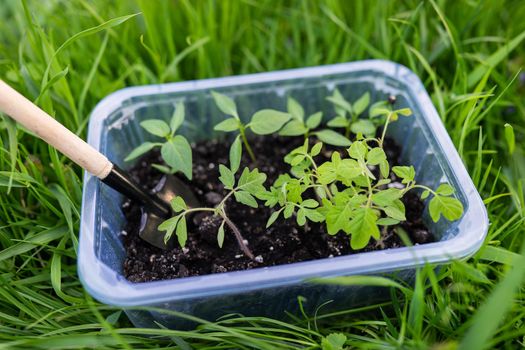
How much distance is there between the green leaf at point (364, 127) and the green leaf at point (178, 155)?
40 centimetres

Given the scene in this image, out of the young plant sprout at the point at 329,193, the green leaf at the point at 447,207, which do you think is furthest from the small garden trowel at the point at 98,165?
the green leaf at the point at 447,207

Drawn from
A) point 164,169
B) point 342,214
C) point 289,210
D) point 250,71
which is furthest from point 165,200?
point 250,71

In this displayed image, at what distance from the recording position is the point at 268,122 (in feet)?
3.98

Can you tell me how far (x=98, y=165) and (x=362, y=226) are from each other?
533mm

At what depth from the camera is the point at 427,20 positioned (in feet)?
5.27

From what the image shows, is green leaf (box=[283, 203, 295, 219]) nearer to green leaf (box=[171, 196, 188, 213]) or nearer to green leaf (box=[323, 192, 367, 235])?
green leaf (box=[323, 192, 367, 235])

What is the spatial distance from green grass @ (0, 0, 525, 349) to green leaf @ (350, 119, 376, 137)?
213 mm

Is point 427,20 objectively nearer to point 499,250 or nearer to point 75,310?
point 499,250

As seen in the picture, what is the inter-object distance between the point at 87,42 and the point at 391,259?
112 cm

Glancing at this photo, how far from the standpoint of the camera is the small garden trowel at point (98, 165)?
0.90m

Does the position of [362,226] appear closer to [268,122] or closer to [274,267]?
[274,267]

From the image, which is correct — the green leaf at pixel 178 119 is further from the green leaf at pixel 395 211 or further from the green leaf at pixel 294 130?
the green leaf at pixel 395 211

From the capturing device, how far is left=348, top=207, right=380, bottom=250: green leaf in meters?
0.96

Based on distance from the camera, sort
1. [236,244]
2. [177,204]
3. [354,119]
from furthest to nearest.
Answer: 1. [354,119]
2. [236,244]
3. [177,204]
